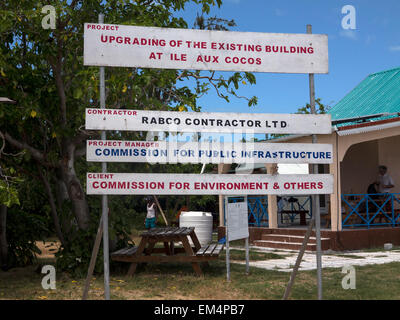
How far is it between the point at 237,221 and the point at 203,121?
341 cm

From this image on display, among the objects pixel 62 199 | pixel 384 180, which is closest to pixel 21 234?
pixel 62 199

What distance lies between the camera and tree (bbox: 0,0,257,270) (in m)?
8.31

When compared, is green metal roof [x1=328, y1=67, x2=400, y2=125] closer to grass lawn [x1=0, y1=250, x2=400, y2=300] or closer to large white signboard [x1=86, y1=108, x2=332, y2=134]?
grass lawn [x1=0, y1=250, x2=400, y2=300]

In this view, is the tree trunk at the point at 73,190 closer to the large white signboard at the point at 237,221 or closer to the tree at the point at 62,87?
the tree at the point at 62,87

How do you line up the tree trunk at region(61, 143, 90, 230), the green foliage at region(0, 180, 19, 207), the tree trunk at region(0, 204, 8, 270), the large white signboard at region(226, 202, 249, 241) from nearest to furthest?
the green foliage at region(0, 180, 19, 207)
the large white signboard at region(226, 202, 249, 241)
the tree trunk at region(61, 143, 90, 230)
the tree trunk at region(0, 204, 8, 270)

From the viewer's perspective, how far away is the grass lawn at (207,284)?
7.18 meters

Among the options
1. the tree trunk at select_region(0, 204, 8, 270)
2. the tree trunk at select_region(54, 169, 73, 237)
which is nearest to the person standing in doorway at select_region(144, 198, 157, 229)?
the tree trunk at select_region(0, 204, 8, 270)

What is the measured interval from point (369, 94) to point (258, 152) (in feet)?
42.4

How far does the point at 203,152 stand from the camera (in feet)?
21.2

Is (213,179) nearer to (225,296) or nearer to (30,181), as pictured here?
(225,296)

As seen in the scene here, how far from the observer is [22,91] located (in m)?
8.68

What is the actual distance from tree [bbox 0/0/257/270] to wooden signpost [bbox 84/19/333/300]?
5.31 feet

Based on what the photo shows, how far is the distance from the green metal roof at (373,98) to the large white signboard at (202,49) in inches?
386

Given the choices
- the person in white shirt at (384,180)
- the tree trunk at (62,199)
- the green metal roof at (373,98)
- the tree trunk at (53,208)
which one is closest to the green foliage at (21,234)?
the tree trunk at (53,208)
